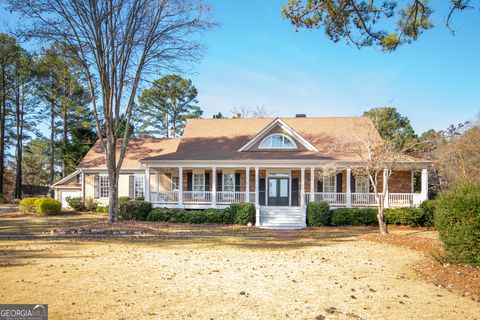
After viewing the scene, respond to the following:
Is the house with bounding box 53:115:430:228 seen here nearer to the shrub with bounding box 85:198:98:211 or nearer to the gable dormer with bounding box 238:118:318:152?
the gable dormer with bounding box 238:118:318:152

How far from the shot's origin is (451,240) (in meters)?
8.99

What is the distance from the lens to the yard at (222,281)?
5785 mm

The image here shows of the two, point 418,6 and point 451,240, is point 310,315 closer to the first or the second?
point 451,240

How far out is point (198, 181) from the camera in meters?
25.6

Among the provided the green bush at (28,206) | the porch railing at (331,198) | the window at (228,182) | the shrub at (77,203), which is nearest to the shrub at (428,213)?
the porch railing at (331,198)

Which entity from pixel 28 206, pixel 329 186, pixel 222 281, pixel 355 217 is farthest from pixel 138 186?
pixel 222 281

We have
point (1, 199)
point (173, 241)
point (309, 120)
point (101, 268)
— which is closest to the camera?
point (101, 268)

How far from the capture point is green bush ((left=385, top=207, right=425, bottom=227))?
1961 cm

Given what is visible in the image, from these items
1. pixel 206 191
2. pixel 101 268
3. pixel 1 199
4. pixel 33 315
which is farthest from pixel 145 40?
pixel 1 199

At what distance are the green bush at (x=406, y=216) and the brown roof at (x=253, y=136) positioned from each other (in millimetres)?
4220

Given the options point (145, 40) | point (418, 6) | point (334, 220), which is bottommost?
point (334, 220)

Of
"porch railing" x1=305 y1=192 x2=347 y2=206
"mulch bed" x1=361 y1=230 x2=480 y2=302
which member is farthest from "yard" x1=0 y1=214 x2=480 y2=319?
"porch railing" x1=305 y1=192 x2=347 y2=206

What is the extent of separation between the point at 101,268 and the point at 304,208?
46.0ft

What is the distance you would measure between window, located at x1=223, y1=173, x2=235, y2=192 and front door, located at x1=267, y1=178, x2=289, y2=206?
253 cm
